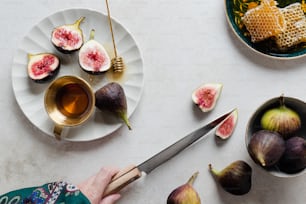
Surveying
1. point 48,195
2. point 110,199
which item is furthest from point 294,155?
point 48,195

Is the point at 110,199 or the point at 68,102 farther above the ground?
the point at 68,102

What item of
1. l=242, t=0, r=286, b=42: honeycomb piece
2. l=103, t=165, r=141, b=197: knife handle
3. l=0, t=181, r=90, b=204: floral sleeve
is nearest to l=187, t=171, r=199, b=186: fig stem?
l=103, t=165, r=141, b=197: knife handle

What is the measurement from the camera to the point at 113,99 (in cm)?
118

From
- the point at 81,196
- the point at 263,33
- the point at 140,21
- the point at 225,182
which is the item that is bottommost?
the point at 225,182

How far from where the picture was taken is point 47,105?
1.21 meters

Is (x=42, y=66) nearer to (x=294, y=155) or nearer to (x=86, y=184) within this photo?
(x=86, y=184)

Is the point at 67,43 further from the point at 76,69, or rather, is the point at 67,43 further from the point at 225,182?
the point at 225,182

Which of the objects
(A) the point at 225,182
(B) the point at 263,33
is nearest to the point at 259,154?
(A) the point at 225,182

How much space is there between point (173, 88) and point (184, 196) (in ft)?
0.78

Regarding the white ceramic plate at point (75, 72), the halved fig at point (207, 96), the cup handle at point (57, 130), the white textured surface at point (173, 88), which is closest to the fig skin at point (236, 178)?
the white textured surface at point (173, 88)

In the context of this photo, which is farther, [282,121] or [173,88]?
[173,88]

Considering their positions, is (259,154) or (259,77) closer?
(259,154)

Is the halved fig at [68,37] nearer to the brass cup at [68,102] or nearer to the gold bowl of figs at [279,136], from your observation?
the brass cup at [68,102]

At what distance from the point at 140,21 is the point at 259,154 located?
393mm
